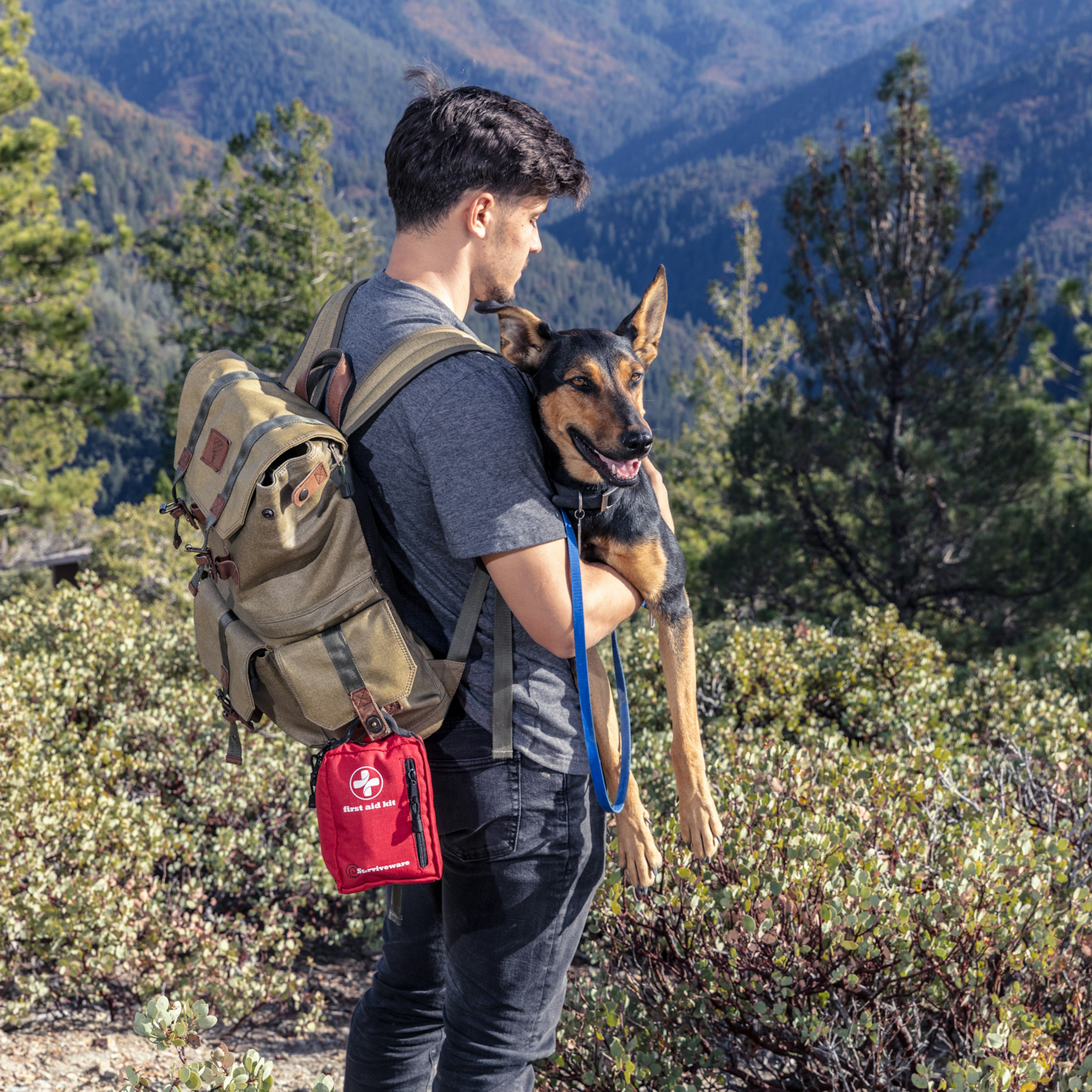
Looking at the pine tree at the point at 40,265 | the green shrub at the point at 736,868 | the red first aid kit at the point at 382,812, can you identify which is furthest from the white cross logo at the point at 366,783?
the pine tree at the point at 40,265

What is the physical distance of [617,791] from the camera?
197 centimetres

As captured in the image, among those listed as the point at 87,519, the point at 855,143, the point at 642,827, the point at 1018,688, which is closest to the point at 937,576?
the point at 855,143

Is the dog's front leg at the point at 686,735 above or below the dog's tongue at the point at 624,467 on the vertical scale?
below

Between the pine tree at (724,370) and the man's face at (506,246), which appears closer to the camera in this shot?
the man's face at (506,246)

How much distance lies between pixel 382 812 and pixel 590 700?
0.43 meters

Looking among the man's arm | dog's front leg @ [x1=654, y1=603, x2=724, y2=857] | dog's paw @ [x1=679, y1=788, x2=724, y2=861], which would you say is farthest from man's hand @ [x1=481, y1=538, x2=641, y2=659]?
dog's paw @ [x1=679, y1=788, x2=724, y2=861]

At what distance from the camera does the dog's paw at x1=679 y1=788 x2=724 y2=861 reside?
1.99m

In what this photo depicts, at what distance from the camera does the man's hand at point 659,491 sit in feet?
6.61

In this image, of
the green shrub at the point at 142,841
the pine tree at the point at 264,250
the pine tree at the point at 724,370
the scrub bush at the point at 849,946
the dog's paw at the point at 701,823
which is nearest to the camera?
the dog's paw at the point at 701,823

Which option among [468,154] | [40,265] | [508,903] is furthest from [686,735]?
[40,265]

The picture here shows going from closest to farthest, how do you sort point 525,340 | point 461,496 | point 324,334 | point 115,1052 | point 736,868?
point 461,496 → point 324,334 → point 525,340 → point 736,868 → point 115,1052

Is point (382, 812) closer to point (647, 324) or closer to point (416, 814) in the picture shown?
point (416, 814)

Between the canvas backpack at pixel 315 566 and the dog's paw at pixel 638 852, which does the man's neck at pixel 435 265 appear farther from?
the dog's paw at pixel 638 852

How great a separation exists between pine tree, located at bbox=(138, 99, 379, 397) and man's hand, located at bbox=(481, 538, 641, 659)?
2303 centimetres
